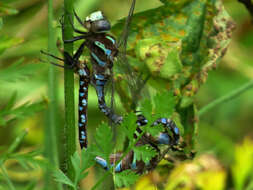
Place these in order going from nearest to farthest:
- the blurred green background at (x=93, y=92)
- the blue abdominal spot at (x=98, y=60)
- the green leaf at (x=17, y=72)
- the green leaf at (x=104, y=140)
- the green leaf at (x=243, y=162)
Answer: the green leaf at (x=104, y=140) → the green leaf at (x=17, y=72) → the blue abdominal spot at (x=98, y=60) → the green leaf at (x=243, y=162) → the blurred green background at (x=93, y=92)

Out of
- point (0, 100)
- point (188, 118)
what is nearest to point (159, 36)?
point (188, 118)

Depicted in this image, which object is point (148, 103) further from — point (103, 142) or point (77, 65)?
point (77, 65)

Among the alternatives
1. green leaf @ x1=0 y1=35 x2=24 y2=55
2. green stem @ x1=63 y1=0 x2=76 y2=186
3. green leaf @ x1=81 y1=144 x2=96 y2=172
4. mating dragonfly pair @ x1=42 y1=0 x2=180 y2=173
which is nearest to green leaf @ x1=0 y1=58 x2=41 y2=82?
green leaf @ x1=0 y1=35 x2=24 y2=55

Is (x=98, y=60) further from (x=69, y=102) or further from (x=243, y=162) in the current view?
(x=243, y=162)

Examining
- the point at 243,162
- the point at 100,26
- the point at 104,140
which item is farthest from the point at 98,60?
the point at 243,162

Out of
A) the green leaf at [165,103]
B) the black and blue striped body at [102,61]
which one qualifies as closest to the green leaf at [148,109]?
the green leaf at [165,103]

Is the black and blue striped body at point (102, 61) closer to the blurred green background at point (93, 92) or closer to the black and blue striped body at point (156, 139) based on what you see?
the black and blue striped body at point (156, 139)

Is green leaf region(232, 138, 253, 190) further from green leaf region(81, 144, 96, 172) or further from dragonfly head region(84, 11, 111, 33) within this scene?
green leaf region(81, 144, 96, 172)
